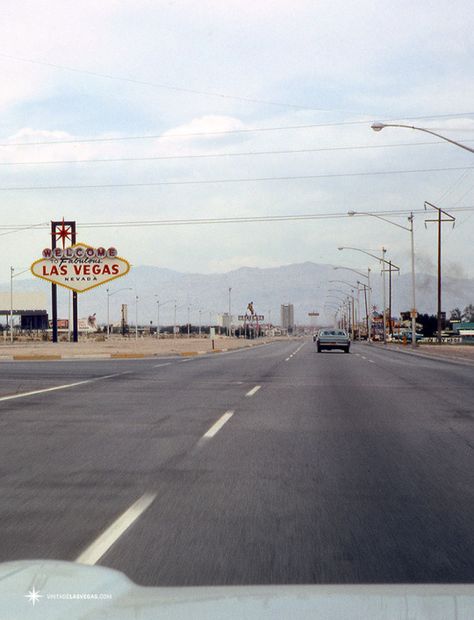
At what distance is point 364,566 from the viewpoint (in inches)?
204

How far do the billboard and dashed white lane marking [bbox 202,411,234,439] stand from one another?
46.1 metres

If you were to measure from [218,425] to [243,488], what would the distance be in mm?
4466

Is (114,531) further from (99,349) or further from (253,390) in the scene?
(99,349)

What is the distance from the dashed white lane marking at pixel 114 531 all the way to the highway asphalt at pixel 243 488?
0.05 ft

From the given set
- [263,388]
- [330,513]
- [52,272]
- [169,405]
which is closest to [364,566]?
[330,513]

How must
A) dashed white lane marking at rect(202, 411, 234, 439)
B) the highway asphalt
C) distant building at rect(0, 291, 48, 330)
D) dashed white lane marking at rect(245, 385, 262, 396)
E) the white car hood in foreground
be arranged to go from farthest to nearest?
distant building at rect(0, 291, 48, 330) → dashed white lane marking at rect(245, 385, 262, 396) → dashed white lane marking at rect(202, 411, 234, 439) → the highway asphalt → the white car hood in foreground

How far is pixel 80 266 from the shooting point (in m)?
59.0

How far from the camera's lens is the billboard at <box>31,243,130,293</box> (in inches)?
2319

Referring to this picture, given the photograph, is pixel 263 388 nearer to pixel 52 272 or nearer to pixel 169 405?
pixel 169 405

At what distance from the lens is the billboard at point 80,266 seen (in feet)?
193

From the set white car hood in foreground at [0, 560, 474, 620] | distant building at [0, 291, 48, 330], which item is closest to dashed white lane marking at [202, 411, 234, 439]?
white car hood in foreground at [0, 560, 474, 620]

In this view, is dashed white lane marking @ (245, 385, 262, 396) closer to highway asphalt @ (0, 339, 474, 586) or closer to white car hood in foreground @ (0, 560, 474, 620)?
highway asphalt @ (0, 339, 474, 586)

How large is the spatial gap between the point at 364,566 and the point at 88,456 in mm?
5045

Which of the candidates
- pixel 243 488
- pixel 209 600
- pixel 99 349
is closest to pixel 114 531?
pixel 243 488
